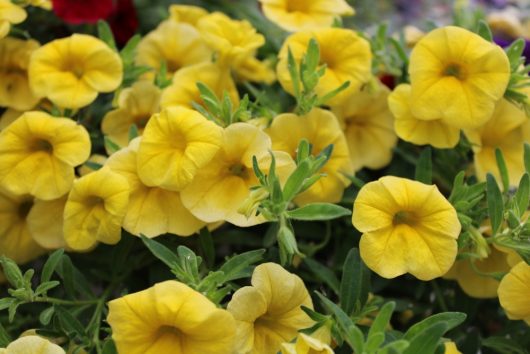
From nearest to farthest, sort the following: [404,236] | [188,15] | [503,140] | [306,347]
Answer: [306,347] → [404,236] → [503,140] → [188,15]

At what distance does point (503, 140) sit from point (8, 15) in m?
0.74

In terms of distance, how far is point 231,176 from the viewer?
0.92 metres

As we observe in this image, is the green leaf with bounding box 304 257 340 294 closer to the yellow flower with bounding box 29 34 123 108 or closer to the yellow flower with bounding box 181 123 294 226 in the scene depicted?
the yellow flower with bounding box 181 123 294 226

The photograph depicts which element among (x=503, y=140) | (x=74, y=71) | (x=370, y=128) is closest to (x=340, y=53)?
(x=370, y=128)

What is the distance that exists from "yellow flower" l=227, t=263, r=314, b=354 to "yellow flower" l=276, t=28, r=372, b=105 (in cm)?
33

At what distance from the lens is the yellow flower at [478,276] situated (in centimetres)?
100

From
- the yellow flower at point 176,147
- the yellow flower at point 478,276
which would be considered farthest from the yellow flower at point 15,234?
the yellow flower at point 478,276

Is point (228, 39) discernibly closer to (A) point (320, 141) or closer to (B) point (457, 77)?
(A) point (320, 141)

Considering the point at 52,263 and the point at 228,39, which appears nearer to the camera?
the point at 52,263

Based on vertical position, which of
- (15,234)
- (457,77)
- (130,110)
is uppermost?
(457,77)

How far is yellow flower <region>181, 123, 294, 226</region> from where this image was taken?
881 millimetres

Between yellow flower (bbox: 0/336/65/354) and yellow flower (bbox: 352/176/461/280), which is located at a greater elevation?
yellow flower (bbox: 352/176/461/280)

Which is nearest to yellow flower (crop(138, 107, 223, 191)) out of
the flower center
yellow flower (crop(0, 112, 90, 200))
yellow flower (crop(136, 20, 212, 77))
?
yellow flower (crop(0, 112, 90, 200))

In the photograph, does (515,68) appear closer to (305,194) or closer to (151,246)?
(305,194)
